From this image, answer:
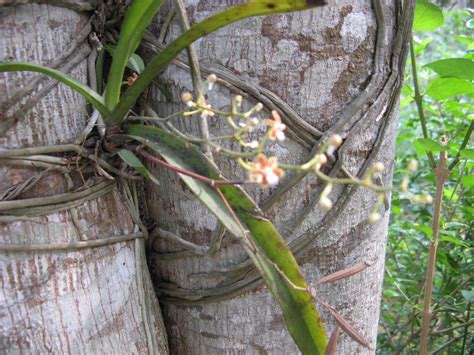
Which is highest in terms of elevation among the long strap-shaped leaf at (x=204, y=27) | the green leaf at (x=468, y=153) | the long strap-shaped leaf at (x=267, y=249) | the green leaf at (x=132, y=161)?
the long strap-shaped leaf at (x=204, y=27)

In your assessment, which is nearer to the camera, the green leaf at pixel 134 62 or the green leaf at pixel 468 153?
the green leaf at pixel 134 62

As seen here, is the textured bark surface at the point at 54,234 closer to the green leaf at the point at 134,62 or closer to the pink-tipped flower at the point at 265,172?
the green leaf at the point at 134,62

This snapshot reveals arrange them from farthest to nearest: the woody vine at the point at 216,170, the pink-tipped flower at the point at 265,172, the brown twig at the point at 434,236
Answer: the brown twig at the point at 434,236 < the woody vine at the point at 216,170 < the pink-tipped flower at the point at 265,172

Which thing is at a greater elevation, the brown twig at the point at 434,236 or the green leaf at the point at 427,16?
the green leaf at the point at 427,16

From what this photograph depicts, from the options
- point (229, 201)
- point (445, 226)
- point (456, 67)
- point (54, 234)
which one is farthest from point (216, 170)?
point (445, 226)

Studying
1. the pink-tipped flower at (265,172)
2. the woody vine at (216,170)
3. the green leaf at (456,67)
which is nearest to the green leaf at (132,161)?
the woody vine at (216,170)

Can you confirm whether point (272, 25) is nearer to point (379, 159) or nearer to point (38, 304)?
point (379, 159)

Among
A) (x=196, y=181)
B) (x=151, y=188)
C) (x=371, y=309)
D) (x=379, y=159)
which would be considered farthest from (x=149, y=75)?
(x=371, y=309)
